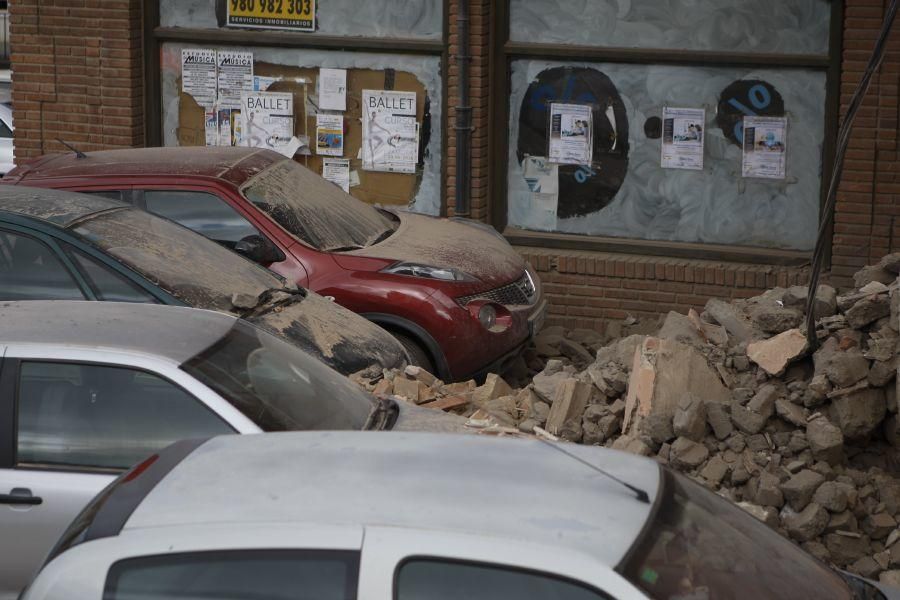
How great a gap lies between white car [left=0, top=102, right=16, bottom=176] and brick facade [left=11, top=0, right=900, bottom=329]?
153 inches

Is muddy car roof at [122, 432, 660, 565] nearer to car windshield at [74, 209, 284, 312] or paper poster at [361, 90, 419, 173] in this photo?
car windshield at [74, 209, 284, 312]

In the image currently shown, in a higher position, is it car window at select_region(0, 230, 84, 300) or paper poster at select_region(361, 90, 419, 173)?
paper poster at select_region(361, 90, 419, 173)

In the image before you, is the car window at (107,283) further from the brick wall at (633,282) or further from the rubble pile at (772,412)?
the brick wall at (633,282)

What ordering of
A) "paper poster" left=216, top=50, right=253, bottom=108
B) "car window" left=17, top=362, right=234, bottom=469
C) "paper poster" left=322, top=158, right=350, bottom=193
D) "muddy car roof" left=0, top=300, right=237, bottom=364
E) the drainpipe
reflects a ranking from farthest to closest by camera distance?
1. "paper poster" left=216, top=50, right=253, bottom=108
2. "paper poster" left=322, top=158, right=350, bottom=193
3. the drainpipe
4. "muddy car roof" left=0, top=300, right=237, bottom=364
5. "car window" left=17, top=362, right=234, bottom=469

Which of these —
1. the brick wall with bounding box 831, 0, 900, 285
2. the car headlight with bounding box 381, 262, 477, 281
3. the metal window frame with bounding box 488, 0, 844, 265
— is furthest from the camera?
the metal window frame with bounding box 488, 0, 844, 265

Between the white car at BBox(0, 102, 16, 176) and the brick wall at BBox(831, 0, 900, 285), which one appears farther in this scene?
the white car at BBox(0, 102, 16, 176)

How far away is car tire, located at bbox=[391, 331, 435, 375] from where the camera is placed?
9078 millimetres

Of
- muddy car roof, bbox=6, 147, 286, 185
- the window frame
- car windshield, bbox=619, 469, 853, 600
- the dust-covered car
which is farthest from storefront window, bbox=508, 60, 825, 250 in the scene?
car windshield, bbox=619, 469, 853, 600

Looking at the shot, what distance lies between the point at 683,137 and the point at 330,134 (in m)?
3.25

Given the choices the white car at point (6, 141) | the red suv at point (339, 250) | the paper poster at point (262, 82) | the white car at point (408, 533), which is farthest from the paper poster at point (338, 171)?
the white car at point (408, 533)

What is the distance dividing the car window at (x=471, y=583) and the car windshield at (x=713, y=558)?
0.62 ft

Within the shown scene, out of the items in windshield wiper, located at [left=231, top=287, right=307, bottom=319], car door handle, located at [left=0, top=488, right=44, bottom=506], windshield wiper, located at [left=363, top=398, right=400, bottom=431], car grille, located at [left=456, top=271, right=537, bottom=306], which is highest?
windshield wiper, located at [left=231, top=287, right=307, bottom=319]

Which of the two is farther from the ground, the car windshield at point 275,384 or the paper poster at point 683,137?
the paper poster at point 683,137

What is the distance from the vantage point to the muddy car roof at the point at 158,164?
943cm
